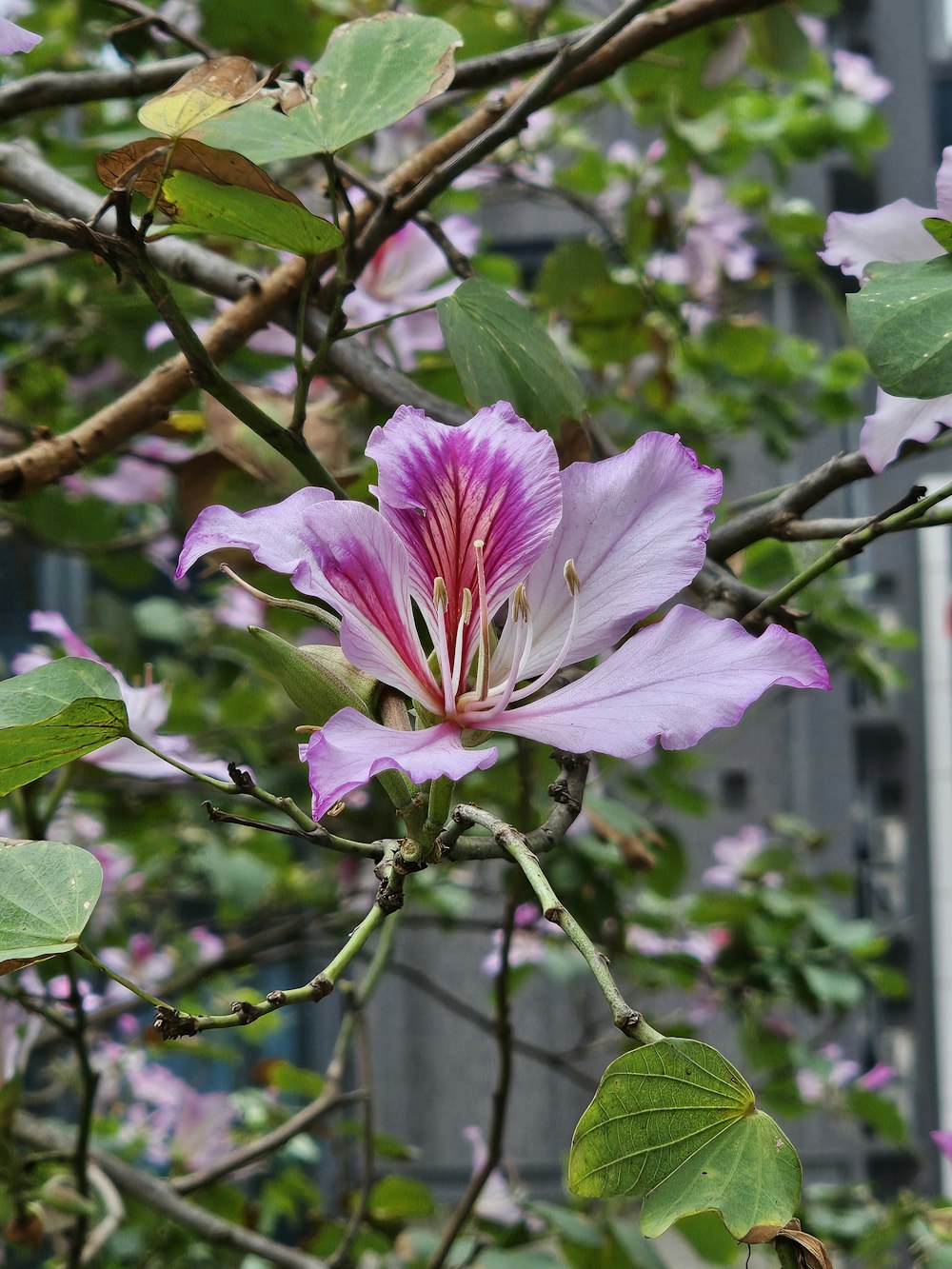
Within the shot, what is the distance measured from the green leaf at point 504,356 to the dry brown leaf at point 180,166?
0.10m

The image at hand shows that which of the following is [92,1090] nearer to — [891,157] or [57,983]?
[57,983]

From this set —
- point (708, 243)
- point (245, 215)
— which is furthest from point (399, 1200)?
point (708, 243)

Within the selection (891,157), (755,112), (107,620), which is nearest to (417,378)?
(107,620)

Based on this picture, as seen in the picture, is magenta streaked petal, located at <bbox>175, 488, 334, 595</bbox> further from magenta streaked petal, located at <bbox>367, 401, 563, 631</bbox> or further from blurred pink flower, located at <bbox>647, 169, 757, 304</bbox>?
blurred pink flower, located at <bbox>647, 169, 757, 304</bbox>

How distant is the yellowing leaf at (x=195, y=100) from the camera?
0.46 m

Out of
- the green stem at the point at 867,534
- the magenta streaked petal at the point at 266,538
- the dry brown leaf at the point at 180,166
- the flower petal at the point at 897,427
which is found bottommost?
the green stem at the point at 867,534

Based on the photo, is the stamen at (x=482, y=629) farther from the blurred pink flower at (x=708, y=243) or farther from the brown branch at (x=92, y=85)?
the blurred pink flower at (x=708, y=243)

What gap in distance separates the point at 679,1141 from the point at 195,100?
399 mm

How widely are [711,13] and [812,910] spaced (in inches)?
49.6

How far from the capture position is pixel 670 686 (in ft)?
1.37

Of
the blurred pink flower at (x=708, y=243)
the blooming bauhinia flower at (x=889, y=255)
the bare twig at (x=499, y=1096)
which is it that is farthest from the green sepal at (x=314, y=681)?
the blurred pink flower at (x=708, y=243)

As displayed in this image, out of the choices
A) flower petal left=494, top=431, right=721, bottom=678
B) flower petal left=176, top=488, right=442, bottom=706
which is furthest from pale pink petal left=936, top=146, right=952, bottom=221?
flower petal left=176, top=488, right=442, bottom=706

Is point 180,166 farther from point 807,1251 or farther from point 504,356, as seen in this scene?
point 807,1251

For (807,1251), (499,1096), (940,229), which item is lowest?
(499,1096)
